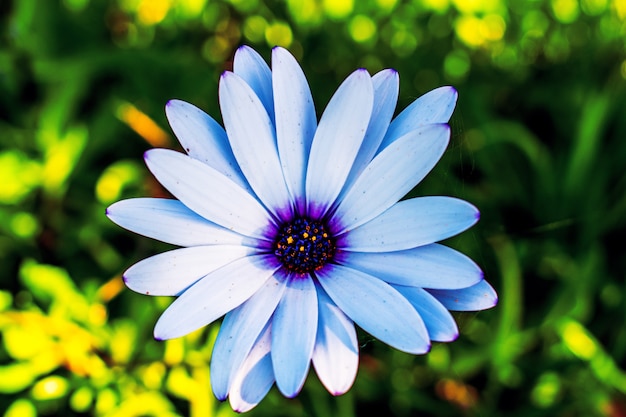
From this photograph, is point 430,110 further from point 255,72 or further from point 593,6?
point 593,6

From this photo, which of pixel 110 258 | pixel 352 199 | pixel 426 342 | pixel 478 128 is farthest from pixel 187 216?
pixel 478 128

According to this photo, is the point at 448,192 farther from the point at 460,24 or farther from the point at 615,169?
the point at 460,24

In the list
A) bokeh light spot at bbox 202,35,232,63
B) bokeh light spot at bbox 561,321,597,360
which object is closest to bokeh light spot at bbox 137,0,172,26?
bokeh light spot at bbox 202,35,232,63

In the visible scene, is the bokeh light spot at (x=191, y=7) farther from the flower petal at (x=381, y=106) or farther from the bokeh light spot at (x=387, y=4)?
the flower petal at (x=381, y=106)

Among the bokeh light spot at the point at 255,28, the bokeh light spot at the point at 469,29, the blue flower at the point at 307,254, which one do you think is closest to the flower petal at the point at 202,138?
the blue flower at the point at 307,254

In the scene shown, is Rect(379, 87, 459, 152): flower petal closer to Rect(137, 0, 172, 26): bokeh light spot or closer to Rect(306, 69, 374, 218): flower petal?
Rect(306, 69, 374, 218): flower petal

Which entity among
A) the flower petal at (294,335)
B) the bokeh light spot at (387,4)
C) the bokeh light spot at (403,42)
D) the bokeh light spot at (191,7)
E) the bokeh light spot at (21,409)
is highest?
the bokeh light spot at (191,7)
